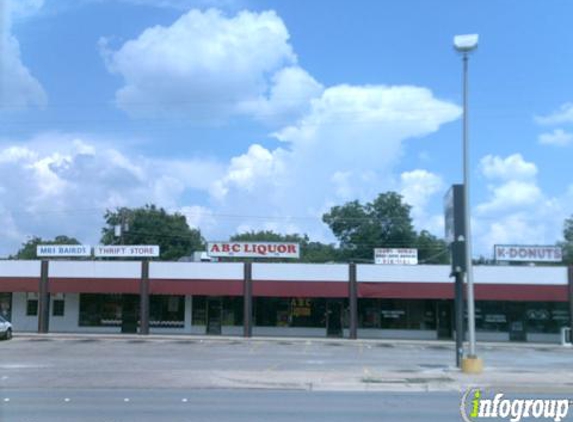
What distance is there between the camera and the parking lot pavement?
682 inches

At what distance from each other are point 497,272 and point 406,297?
5676mm

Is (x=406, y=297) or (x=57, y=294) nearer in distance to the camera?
(x=406, y=297)

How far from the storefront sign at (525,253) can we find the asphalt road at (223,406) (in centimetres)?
3007

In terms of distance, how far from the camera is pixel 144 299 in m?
43.6

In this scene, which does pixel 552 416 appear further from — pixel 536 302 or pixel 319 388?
pixel 536 302

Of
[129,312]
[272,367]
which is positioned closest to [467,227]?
[272,367]

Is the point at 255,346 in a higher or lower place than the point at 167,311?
lower

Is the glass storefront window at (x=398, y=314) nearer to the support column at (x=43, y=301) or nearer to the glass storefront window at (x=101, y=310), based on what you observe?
the glass storefront window at (x=101, y=310)

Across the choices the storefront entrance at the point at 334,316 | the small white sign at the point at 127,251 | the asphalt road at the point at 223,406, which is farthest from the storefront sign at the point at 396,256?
the asphalt road at the point at 223,406

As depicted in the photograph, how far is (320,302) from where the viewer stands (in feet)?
144

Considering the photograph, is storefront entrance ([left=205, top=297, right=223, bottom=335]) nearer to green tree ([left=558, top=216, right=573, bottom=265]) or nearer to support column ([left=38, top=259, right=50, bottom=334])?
support column ([left=38, top=259, right=50, bottom=334])

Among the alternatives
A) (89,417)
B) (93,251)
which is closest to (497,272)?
(93,251)

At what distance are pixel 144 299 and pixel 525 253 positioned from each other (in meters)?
23.8

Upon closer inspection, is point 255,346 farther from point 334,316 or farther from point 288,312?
point 334,316
